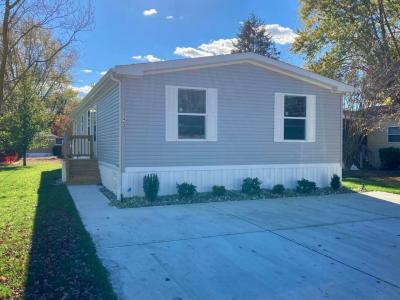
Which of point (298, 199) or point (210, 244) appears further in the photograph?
point (298, 199)

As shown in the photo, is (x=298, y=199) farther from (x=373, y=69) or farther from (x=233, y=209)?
(x=373, y=69)

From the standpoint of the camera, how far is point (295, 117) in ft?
35.5

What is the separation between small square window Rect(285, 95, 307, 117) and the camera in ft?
35.3

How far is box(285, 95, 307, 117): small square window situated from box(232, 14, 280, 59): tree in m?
28.3

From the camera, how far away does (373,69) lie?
13.6 meters

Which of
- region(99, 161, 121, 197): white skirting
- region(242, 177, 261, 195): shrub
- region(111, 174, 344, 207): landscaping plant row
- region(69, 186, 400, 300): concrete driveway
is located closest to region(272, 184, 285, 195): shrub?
region(111, 174, 344, 207): landscaping plant row

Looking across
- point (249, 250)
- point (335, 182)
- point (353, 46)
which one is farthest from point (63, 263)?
point (353, 46)

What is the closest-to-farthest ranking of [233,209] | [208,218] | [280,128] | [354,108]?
[208,218] → [233,209] → [280,128] → [354,108]

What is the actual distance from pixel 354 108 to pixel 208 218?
978 centimetres

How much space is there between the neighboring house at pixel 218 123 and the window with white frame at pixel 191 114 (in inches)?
1.0

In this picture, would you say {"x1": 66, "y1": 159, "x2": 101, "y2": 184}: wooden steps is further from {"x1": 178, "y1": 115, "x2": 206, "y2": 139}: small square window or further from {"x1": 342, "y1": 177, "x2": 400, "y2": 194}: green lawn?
{"x1": 342, "y1": 177, "x2": 400, "y2": 194}: green lawn

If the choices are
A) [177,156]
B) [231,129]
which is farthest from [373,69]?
[177,156]

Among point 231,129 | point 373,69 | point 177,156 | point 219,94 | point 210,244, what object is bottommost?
point 210,244

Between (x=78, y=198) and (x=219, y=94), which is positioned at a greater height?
(x=219, y=94)
